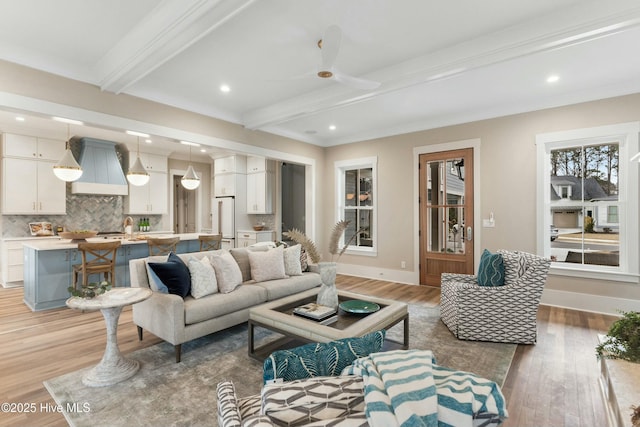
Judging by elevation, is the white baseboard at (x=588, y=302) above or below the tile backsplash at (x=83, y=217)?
below

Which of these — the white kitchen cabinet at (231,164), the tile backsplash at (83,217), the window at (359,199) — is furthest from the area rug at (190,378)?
the tile backsplash at (83,217)

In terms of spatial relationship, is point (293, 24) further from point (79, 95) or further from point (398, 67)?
point (79, 95)

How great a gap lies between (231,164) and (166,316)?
526cm

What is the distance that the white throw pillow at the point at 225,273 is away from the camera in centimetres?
329

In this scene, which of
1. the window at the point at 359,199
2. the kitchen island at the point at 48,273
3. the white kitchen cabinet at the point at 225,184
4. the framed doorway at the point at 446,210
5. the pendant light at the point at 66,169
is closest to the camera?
the kitchen island at the point at 48,273

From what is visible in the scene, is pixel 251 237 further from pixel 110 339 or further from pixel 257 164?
pixel 110 339

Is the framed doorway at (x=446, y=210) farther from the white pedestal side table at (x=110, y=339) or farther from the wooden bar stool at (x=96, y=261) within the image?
the wooden bar stool at (x=96, y=261)

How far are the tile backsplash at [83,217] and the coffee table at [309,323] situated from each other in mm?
5898

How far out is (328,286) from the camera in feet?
9.90

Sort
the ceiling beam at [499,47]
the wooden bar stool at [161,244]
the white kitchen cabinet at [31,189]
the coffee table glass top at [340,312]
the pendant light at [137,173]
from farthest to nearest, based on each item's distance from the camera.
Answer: the white kitchen cabinet at [31,189]
the pendant light at [137,173]
the wooden bar stool at [161,244]
the coffee table glass top at [340,312]
the ceiling beam at [499,47]

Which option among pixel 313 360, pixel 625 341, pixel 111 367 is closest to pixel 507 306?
pixel 625 341

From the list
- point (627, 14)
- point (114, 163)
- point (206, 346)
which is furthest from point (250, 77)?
point (114, 163)

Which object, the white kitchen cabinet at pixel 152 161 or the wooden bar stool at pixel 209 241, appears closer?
the wooden bar stool at pixel 209 241

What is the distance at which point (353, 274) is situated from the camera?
255 inches
